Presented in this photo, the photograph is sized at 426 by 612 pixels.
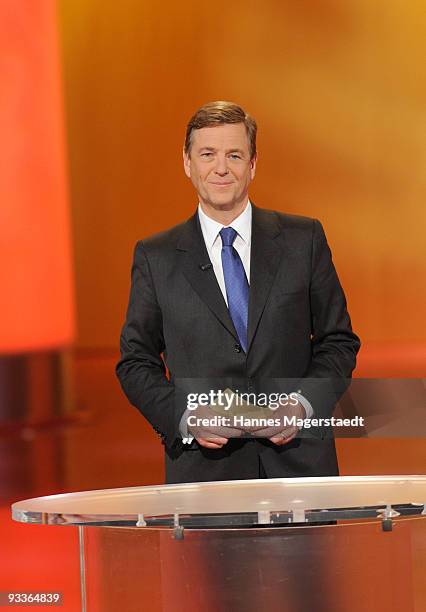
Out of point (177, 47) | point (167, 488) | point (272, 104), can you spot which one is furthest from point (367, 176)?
point (167, 488)

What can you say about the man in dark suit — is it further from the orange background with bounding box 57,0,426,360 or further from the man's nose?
the orange background with bounding box 57,0,426,360

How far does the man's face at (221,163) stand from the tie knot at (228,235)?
67 mm

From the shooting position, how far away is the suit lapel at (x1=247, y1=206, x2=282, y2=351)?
2.51 metres

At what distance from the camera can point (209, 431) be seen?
2275 millimetres

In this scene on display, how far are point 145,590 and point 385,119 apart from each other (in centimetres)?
235

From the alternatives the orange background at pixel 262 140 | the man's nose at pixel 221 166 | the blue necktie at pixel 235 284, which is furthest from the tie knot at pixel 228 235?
the orange background at pixel 262 140

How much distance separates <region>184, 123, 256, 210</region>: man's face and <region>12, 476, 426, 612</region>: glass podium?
846mm

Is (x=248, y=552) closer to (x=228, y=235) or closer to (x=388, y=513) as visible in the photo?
(x=388, y=513)

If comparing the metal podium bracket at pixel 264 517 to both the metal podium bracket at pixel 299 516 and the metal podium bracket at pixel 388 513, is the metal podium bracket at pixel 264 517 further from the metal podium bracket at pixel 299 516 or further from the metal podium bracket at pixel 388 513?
the metal podium bracket at pixel 388 513

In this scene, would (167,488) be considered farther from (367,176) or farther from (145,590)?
(367,176)

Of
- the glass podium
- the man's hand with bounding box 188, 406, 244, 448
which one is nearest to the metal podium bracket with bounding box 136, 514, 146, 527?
the glass podium

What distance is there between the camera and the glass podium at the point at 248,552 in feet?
5.54

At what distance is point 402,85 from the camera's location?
3.77 meters

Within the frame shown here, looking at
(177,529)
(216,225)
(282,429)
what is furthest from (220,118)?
(177,529)
